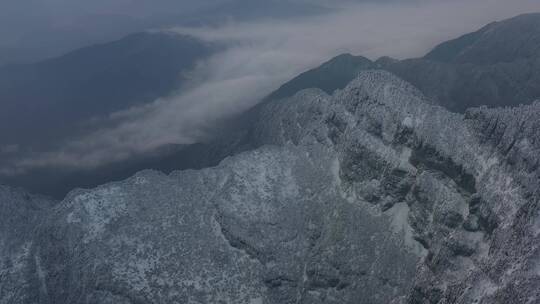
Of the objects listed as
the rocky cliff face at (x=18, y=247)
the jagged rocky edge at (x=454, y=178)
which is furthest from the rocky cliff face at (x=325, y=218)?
the rocky cliff face at (x=18, y=247)

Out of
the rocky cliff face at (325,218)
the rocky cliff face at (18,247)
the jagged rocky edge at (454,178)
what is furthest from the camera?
the rocky cliff face at (18,247)

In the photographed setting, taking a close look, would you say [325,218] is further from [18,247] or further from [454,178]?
[18,247]

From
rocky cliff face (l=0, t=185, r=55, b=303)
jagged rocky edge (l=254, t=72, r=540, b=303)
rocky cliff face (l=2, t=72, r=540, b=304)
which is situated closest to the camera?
jagged rocky edge (l=254, t=72, r=540, b=303)

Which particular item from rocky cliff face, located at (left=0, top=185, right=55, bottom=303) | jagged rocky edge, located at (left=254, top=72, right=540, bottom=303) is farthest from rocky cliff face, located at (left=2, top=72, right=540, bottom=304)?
rocky cliff face, located at (left=0, top=185, right=55, bottom=303)

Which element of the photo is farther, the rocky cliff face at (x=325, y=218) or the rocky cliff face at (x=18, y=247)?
the rocky cliff face at (x=18, y=247)

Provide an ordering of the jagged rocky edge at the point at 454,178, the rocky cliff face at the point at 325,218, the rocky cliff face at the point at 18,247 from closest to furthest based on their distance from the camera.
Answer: the jagged rocky edge at the point at 454,178 → the rocky cliff face at the point at 325,218 → the rocky cliff face at the point at 18,247

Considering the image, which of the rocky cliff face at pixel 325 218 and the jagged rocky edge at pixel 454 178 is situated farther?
the rocky cliff face at pixel 325 218

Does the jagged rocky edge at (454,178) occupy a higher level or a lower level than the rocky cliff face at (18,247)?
higher

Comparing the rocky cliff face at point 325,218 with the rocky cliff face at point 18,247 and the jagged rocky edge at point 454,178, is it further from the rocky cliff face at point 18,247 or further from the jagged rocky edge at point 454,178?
the rocky cliff face at point 18,247

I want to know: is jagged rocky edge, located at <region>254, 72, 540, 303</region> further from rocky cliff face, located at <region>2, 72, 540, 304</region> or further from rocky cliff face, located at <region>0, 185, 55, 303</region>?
rocky cliff face, located at <region>0, 185, 55, 303</region>
